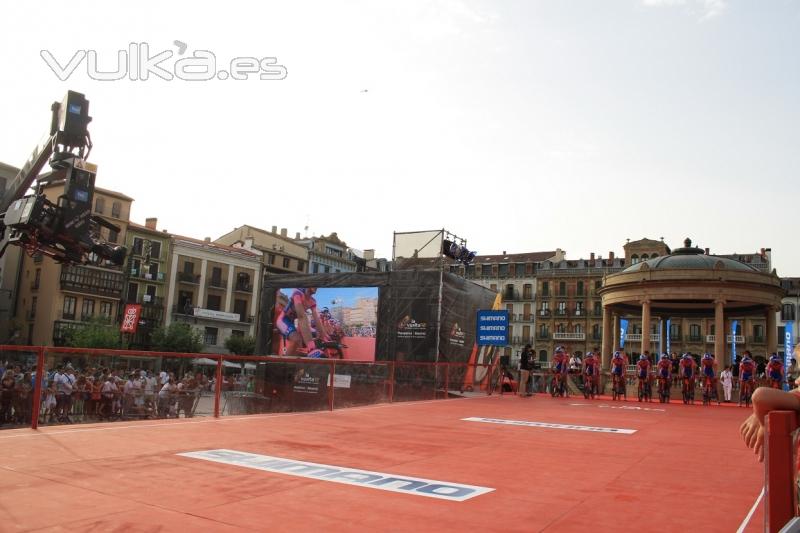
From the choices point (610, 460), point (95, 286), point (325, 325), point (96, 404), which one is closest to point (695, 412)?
point (610, 460)

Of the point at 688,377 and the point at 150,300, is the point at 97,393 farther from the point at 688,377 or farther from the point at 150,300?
the point at 150,300

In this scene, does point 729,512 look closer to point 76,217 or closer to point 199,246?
point 76,217

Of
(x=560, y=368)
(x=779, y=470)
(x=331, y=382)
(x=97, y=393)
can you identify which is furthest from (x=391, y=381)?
(x=779, y=470)

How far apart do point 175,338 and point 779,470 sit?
2322 inches

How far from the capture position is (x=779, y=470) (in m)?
3.24

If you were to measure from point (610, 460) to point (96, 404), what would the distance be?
27.9 feet

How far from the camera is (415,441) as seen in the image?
1077 centimetres

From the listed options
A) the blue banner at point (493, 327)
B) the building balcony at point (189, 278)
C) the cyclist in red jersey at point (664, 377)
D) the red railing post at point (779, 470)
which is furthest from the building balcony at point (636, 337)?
the red railing post at point (779, 470)

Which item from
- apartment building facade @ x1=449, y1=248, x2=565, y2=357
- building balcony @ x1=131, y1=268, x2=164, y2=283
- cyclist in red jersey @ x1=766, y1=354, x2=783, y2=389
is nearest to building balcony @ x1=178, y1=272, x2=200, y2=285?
building balcony @ x1=131, y1=268, x2=164, y2=283

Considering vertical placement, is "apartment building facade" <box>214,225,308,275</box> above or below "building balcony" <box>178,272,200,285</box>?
above

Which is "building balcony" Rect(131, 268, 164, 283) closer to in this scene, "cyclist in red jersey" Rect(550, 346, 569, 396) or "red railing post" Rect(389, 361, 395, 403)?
"cyclist in red jersey" Rect(550, 346, 569, 396)

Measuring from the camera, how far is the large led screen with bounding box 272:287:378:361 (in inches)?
1438

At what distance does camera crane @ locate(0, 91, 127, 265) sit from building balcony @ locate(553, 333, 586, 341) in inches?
2757

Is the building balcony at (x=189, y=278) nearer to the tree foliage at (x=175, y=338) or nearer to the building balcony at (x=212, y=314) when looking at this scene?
the building balcony at (x=212, y=314)
